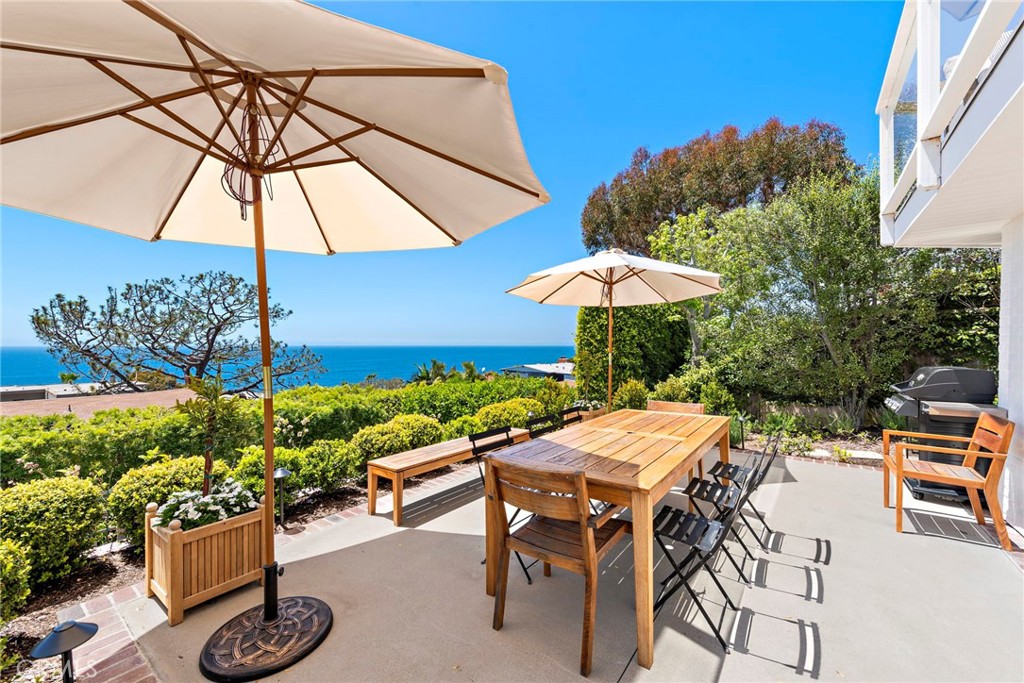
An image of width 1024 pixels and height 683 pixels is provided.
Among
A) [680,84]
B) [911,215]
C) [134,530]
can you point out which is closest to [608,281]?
[911,215]

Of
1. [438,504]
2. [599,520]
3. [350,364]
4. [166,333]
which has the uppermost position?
[166,333]

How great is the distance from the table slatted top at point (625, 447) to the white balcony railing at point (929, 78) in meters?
2.91

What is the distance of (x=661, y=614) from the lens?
2654mm

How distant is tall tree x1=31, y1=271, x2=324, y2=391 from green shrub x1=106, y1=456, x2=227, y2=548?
519 centimetres

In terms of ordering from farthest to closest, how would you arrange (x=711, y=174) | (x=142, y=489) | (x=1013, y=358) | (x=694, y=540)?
(x=711, y=174) → (x=1013, y=358) → (x=142, y=489) → (x=694, y=540)

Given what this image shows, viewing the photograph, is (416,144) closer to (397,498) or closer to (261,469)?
(397,498)

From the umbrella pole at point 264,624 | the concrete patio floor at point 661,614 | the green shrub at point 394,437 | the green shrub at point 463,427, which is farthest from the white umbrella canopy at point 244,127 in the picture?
the green shrub at point 463,427

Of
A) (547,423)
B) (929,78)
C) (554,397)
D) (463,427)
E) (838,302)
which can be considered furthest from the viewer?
(838,302)

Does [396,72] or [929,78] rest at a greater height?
[929,78]

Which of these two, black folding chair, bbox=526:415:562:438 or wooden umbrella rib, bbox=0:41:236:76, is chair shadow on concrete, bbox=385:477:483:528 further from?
wooden umbrella rib, bbox=0:41:236:76

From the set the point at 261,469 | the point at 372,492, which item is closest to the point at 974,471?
the point at 372,492

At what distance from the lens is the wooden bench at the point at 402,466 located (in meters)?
3.94

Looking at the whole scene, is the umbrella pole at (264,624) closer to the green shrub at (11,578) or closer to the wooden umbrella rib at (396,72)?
the wooden umbrella rib at (396,72)

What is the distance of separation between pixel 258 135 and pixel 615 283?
428 centimetres
